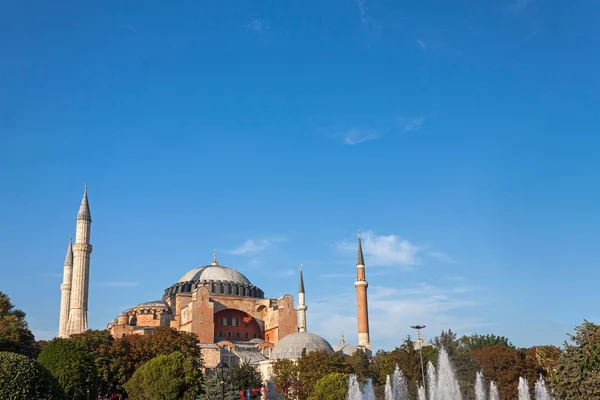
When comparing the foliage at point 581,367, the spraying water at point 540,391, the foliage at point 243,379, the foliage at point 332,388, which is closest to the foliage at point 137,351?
the foliage at point 243,379

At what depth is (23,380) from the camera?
1443 cm

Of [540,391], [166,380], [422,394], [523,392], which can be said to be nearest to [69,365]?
[166,380]

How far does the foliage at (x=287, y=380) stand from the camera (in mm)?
40000

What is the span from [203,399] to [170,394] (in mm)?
2064

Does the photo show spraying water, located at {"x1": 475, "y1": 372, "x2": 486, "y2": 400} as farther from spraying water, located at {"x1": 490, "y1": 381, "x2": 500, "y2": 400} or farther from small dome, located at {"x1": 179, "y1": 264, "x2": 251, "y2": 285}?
small dome, located at {"x1": 179, "y1": 264, "x2": 251, "y2": 285}

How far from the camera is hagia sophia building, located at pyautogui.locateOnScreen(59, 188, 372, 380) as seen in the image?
51906 mm

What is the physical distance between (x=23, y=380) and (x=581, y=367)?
13.6 metres

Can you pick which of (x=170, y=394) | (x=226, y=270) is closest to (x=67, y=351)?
(x=170, y=394)

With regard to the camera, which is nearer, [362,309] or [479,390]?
[479,390]

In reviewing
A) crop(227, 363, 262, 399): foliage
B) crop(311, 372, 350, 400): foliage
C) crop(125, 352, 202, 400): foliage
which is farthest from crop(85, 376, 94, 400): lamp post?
crop(311, 372, 350, 400): foliage

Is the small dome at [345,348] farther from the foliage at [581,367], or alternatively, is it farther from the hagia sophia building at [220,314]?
the foliage at [581,367]

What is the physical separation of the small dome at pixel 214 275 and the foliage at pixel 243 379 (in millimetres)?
23790

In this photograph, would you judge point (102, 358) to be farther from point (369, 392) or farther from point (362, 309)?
point (362, 309)

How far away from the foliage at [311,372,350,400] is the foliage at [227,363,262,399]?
165 inches
